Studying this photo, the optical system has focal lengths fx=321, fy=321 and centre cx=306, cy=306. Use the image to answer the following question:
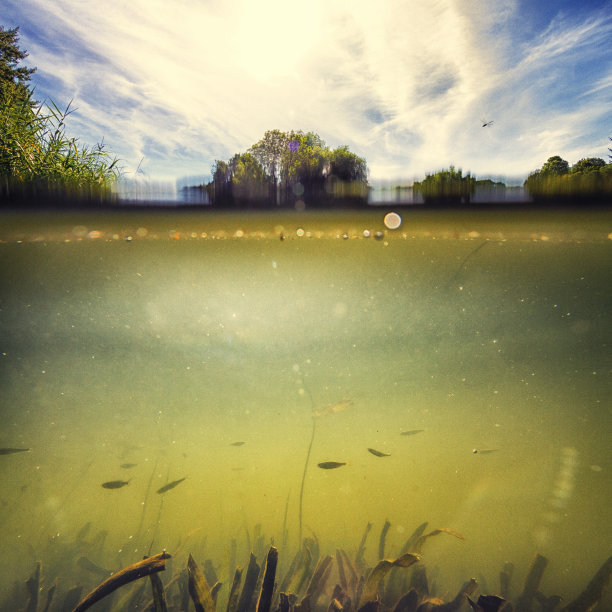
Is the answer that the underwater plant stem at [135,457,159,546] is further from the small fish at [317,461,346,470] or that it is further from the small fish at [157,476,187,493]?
the small fish at [317,461,346,470]

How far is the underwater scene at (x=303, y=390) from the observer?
2408mm

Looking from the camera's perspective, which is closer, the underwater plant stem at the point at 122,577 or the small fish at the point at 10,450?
the underwater plant stem at the point at 122,577

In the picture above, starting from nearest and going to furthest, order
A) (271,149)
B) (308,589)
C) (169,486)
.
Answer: (308,589)
(169,486)
(271,149)

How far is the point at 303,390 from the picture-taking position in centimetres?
271

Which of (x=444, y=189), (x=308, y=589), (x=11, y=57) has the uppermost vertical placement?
(x=11, y=57)

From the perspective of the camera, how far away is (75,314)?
106 inches

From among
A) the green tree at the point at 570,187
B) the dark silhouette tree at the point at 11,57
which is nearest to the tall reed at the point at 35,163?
the green tree at the point at 570,187

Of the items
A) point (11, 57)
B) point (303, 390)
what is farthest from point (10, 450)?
point (11, 57)

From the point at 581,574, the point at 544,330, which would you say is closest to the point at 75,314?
the point at 544,330

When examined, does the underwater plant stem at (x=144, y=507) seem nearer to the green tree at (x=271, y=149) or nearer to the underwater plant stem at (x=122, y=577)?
the underwater plant stem at (x=122, y=577)

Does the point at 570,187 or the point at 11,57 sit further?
the point at 11,57

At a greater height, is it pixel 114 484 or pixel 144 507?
pixel 114 484

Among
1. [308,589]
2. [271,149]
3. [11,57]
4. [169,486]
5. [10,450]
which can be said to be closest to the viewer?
[308,589]

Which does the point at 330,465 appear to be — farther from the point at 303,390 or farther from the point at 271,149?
the point at 271,149
